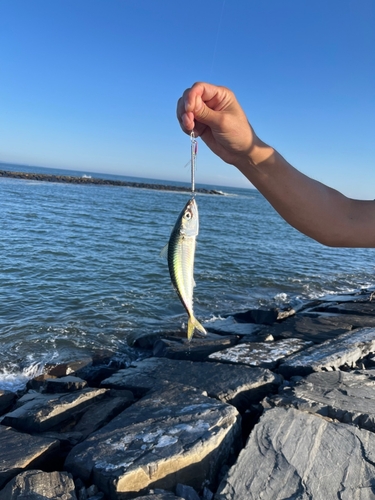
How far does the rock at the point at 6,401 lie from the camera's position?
5.54 m

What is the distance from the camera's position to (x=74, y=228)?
875 inches

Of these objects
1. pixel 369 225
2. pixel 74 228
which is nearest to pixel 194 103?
pixel 369 225

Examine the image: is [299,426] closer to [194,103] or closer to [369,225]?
[369,225]

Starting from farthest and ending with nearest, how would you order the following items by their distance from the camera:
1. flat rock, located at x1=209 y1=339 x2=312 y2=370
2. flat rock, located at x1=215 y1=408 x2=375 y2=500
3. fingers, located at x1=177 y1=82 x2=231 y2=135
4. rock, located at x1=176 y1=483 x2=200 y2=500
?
flat rock, located at x1=209 y1=339 x2=312 y2=370
rock, located at x1=176 y1=483 x2=200 y2=500
flat rock, located at x1=215 y1=408 x2=375 y2=500
fingers, located at x1=177 y1=82 x2=231 y2=135

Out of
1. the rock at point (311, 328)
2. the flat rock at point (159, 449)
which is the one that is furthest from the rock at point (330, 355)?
the flat rock at point (159, 449)

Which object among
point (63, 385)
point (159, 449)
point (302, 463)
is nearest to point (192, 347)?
point (63, 385)

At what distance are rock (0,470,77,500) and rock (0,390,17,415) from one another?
8.80 ft

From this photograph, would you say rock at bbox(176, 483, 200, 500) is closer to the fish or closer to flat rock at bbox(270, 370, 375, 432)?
flat rock at bbox(270, 370, 375, 432)

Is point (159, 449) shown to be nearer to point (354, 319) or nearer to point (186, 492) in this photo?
point (186, 492)

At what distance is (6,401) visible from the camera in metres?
5.61

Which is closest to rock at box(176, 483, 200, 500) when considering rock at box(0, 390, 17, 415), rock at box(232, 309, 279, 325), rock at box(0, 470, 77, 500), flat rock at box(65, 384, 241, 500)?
flat rock at box(65, 384, 241, 500)

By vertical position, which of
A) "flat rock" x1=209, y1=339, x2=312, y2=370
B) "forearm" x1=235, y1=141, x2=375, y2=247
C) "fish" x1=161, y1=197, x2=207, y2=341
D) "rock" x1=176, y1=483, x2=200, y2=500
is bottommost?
"flat rock" x1=209, y1=339, x2=312, y2=370

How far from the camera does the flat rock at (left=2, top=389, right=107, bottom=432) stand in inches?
176

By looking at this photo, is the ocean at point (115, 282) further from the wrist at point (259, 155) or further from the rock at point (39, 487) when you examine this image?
the wrist at point (259, 155)
